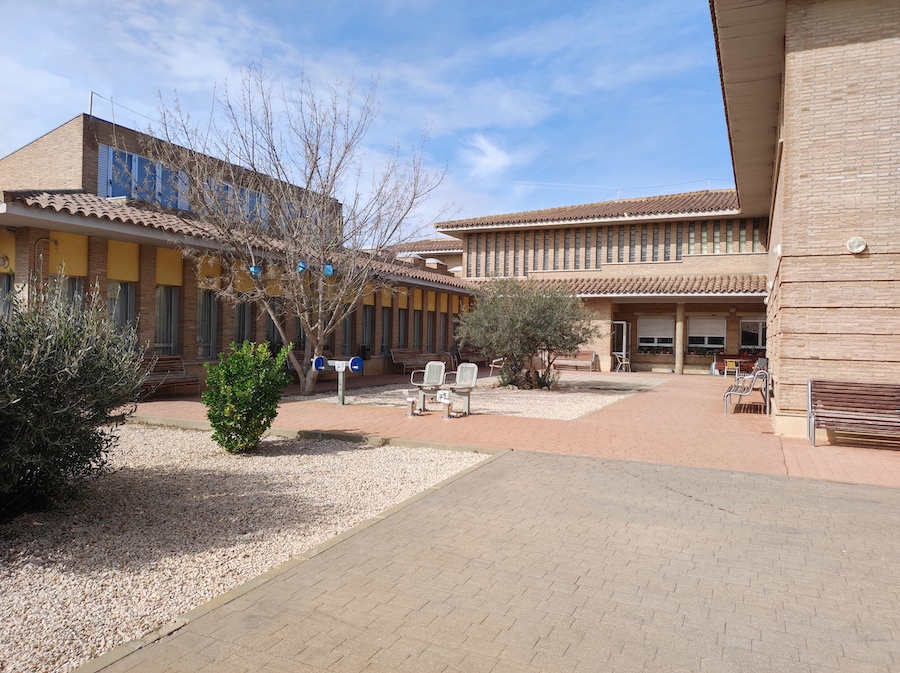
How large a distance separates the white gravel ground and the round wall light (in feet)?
21.7

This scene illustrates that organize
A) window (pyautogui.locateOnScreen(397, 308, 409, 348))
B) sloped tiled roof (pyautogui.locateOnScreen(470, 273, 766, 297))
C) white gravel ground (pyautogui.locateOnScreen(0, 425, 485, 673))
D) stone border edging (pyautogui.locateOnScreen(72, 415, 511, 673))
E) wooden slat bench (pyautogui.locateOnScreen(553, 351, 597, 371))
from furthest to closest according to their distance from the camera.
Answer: wooden slat bench (pyautogui.locateOnScreen(553, 351, 597, 371)) < window (pyautogui.locateOnScreen(397, 308, 409, 348)) < sloped tiled roof (pyautogui.locateOnScreen(470, 273, 766, 297)) < white gravel ground (pyautogui.locateOnScreen(0, 425, 485, 673)) < stone border edging (pyautogui.locateOnScreen(72, 415, 511, 673))

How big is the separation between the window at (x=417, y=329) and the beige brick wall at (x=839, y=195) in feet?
55.5

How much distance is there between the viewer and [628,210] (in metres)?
28.7

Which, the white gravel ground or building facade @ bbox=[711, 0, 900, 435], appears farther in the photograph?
building facade @ bbox=[711, 0, 900, 435]

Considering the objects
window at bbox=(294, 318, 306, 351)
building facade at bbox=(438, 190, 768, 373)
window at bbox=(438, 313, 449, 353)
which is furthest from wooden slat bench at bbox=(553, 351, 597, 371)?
window at bbox=(294, 318, 306, 351)

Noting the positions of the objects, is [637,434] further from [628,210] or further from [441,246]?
[441,246]

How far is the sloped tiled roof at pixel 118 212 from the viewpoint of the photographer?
11.6 m

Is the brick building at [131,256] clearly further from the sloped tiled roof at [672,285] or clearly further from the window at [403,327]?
the sloped tiled roof at [672,285]

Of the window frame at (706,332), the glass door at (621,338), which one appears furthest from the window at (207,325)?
the window frame at (706,332)

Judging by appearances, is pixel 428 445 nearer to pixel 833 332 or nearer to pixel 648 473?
pixel 648 473

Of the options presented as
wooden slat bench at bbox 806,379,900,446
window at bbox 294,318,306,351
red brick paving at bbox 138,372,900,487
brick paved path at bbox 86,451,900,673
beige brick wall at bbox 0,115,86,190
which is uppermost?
beige brick wall at bbox 0,115,86,190

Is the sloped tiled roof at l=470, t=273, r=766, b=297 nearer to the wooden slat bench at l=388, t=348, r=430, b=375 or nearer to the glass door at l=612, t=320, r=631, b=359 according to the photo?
the glass door at l=612, t=320, r=631, b=359

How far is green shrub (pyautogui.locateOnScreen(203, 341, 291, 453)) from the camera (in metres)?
8.22

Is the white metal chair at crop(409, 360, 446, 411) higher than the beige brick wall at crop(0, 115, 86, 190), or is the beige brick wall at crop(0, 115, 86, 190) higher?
the beige brick wall at crop(0, 115, 86, 190)
